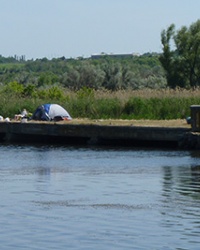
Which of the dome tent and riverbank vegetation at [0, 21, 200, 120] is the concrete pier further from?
riverbank vegetation at [0, 21, 200, 120]

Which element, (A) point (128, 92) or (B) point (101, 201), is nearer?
(B) point (101, 201)

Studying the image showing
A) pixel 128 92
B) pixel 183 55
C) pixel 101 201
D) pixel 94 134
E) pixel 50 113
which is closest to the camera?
pixel 101 201

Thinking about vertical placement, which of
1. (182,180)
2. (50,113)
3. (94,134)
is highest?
(50,113)

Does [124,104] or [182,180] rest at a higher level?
[124,104]

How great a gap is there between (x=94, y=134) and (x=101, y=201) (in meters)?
20.3

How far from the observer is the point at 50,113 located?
2045 inches

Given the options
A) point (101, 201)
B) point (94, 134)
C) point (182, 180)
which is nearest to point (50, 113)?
point (94, 134)

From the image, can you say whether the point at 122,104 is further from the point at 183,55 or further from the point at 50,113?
the point at 183,55

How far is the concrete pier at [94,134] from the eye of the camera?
44.5 meters

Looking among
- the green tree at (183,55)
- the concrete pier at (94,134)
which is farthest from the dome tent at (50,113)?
the green tree at (183,55)

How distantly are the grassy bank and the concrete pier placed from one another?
4156 mm

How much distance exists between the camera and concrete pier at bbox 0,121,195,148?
44.5m

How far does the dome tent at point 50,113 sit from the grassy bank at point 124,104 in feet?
8.00

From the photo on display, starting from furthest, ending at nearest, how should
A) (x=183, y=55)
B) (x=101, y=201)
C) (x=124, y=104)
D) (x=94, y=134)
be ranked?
1. (x=183, y=55)
2. (x=124, y=104)
3. (x=94, y=134)
4. (x=101, y=201)
